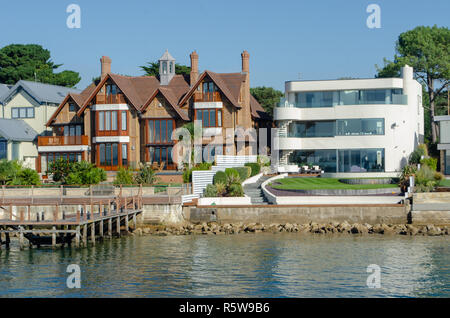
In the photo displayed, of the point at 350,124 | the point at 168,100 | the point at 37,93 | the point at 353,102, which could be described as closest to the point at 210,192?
the point at 168,100

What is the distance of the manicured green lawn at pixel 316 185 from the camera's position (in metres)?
51.7

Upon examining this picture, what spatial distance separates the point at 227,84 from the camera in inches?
2606

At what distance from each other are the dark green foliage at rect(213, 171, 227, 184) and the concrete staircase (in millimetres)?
2077

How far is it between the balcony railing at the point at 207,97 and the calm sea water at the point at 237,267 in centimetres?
2173

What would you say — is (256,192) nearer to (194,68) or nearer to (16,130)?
(194,68)

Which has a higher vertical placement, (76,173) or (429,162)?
(429,162)

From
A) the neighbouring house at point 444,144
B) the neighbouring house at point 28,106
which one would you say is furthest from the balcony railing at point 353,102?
the neighbouring house at point 28,106

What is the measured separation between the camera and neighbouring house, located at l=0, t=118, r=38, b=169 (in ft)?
218

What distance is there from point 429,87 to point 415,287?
178 ft

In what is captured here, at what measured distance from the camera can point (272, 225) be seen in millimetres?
46469

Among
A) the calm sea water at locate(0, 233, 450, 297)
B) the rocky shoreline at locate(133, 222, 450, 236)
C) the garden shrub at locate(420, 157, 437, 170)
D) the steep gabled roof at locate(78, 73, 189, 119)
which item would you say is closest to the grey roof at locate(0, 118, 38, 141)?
the steep gabled roof at locate(78, 73, 189, 119)

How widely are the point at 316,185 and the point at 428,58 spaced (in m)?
32.2

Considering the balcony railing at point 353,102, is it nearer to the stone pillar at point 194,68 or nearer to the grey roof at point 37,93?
the stone pillar at point 194,68
